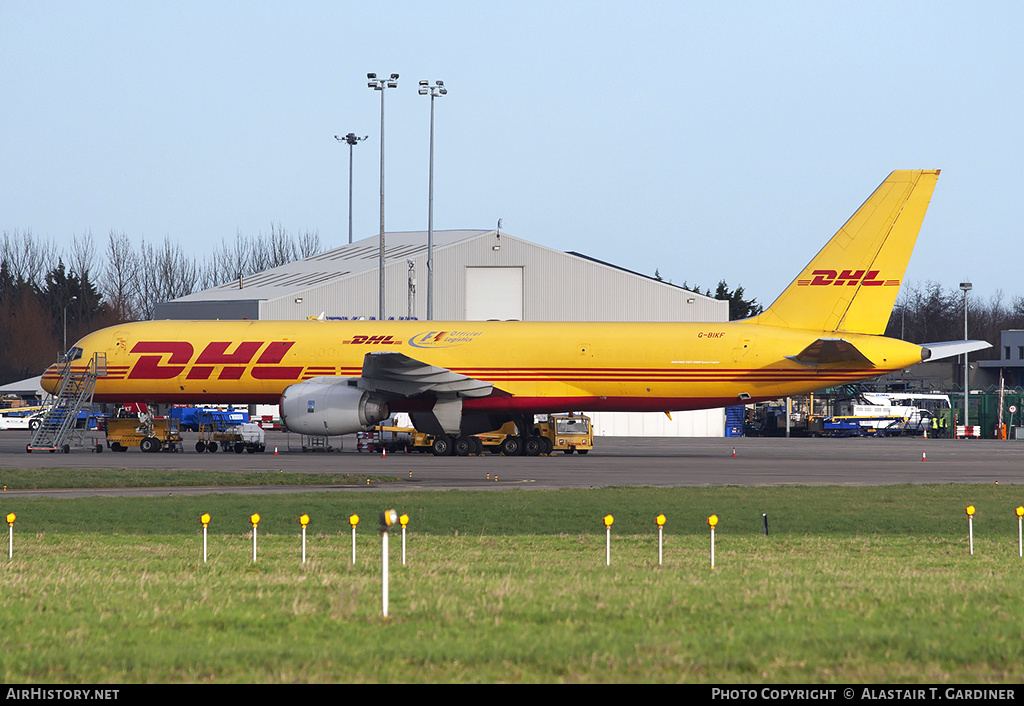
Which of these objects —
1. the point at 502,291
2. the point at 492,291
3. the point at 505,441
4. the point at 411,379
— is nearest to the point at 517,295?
the point at 502,291

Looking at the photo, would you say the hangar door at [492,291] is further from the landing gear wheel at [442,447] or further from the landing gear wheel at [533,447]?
the landing gear wheel at [442,447]

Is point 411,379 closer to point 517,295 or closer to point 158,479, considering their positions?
point 158,479

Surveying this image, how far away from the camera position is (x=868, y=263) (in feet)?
140

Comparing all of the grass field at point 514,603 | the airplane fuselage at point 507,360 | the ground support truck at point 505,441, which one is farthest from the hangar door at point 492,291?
the grass field at point 514,603

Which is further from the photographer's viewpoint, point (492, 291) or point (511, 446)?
point (492, 291)

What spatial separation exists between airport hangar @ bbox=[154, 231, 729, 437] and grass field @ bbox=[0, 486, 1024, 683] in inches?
2060

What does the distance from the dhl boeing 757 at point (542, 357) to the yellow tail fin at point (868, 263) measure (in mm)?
45

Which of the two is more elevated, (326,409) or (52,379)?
(52,379)

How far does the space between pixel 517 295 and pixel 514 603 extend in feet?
208

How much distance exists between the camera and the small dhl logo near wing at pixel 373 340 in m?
44.5

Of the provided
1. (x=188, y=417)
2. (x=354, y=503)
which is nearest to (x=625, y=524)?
(x=354, y=503)

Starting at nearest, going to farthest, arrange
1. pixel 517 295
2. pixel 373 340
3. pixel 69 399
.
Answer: pixel 373 340 < pixel 69 399 < pixel 517 295
